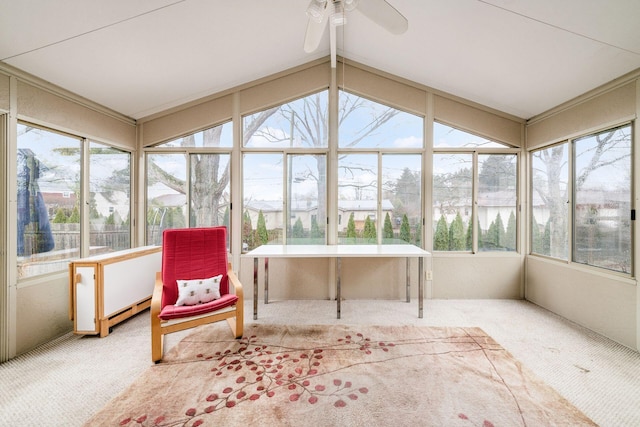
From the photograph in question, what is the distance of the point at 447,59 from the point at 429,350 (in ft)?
10.2

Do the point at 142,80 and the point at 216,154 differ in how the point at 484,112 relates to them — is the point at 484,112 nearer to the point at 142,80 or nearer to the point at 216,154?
the point at 216,154

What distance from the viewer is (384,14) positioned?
1823 mm

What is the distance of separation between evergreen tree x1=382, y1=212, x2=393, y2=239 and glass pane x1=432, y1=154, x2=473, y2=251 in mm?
628

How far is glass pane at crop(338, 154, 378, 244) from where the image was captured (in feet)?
12.6

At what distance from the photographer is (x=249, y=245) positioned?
3.85 m

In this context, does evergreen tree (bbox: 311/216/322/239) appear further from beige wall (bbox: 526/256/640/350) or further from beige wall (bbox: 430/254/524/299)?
beige wall (bbox: 526/256/640/350)

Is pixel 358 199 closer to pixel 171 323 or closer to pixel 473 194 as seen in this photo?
pixel 473 194

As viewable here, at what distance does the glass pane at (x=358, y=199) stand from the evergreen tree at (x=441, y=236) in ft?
2.89

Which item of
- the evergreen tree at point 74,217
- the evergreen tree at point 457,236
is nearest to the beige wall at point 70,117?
the evergreen tree at point 74,217

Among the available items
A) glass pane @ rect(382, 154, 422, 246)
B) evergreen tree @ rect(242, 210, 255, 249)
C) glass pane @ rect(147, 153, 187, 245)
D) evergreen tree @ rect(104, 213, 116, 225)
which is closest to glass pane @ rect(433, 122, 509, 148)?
glass pane @ rect(382, 154, 422, 246)

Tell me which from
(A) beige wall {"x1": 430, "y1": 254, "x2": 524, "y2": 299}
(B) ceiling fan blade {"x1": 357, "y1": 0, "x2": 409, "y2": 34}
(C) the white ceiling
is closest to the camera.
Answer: (B) ceiling fan blade {"x1": 357, "y1": 0, "x2": 409, "y2": 34}

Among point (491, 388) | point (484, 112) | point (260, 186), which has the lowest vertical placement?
point (491, 388)

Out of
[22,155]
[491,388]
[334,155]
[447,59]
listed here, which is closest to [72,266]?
[22,155]

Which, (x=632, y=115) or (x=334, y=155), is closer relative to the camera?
(x=632, y=115)
